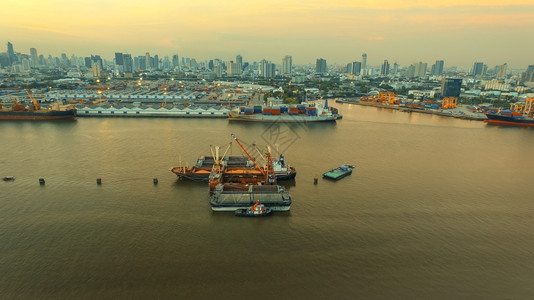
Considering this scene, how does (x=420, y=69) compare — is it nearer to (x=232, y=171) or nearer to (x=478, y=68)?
(x=478, y=68)

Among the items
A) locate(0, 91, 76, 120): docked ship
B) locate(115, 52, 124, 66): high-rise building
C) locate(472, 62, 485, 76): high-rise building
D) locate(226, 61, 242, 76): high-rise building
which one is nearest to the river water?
locate(0, 91, 76, 120): docked ship

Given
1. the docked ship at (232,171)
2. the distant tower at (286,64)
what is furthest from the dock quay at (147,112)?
the distant tower at (286,64)

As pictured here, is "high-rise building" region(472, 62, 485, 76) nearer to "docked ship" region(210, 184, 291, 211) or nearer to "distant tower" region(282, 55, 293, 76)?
"distant tower" region(282, 55, 293, 76)

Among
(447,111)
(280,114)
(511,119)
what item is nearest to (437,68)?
(447,111)

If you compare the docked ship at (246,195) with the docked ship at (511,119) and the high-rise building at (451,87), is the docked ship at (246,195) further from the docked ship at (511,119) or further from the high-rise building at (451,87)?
the high-rise building at (451,87)

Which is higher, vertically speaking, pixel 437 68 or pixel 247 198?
pixel 437 68

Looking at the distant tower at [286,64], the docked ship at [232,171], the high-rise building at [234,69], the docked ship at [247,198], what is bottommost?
the docked ship at [247,198]

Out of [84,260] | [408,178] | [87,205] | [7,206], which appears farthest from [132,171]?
[408,178]
